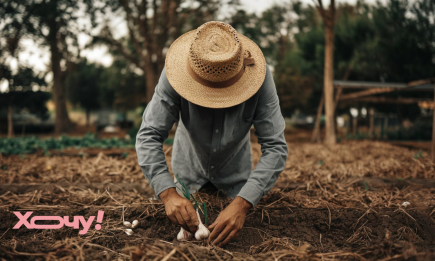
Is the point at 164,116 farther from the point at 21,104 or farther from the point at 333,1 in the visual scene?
the point at 21,104

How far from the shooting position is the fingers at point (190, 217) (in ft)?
5.77

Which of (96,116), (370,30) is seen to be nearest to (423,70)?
(370,30)

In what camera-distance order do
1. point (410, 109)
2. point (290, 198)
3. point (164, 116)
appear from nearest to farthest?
point (164, 116) < point (290, 198) < point (410, 109)

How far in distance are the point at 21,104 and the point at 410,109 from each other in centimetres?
1897

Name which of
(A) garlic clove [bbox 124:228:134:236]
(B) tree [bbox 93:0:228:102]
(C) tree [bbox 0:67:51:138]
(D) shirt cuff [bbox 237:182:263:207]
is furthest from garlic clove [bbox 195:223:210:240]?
(C) tree [bbox 0:67:51:138]

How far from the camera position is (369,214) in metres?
2.27

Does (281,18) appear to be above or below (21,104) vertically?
above

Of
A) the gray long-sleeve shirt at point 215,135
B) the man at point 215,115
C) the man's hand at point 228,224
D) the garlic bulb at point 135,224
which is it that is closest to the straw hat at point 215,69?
the man at point 215,115

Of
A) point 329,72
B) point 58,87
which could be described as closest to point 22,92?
point 58,87

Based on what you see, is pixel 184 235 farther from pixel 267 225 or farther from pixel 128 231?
pixel 267 225

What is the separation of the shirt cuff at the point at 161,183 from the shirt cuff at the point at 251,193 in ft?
1.43

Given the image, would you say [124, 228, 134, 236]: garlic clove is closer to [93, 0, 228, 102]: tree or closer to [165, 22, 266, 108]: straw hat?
[165, 22, 266, 108]: straw hat

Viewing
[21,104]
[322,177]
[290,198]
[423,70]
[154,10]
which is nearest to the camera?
[290,198]

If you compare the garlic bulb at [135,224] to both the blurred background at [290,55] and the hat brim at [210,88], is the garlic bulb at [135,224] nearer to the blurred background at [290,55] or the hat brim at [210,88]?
the hat brim at [210,88]
